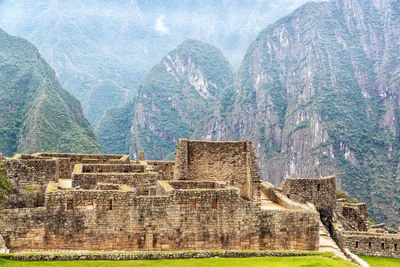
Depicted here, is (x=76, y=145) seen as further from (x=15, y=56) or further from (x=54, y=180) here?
(x=54, y=180)

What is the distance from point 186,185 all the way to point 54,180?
5.33 metres

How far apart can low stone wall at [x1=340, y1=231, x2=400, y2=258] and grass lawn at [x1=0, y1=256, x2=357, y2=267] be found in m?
9.03

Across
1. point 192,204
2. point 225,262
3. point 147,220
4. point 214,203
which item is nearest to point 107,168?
point 147,220

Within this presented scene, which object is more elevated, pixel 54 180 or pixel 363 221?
pixel 54 180

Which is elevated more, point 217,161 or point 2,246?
point 217,161

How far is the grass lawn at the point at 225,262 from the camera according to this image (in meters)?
11.8

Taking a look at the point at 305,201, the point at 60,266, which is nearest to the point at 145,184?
the point at 60,266

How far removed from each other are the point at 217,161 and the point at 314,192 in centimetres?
852

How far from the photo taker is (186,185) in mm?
17719

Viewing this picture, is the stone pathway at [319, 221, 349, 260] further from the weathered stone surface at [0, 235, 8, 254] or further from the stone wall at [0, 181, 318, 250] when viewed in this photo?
the weathered stone surface at [0, 235, 8, 254]

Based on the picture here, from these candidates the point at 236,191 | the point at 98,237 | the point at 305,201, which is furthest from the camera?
the point at 305,201

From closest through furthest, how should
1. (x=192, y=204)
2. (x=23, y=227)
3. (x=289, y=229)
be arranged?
(x=23, y=227), (x=192, y=204), (x=289, y=229)

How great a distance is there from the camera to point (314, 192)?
26.8 meters

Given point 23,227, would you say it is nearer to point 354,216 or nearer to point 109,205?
point 109,205
